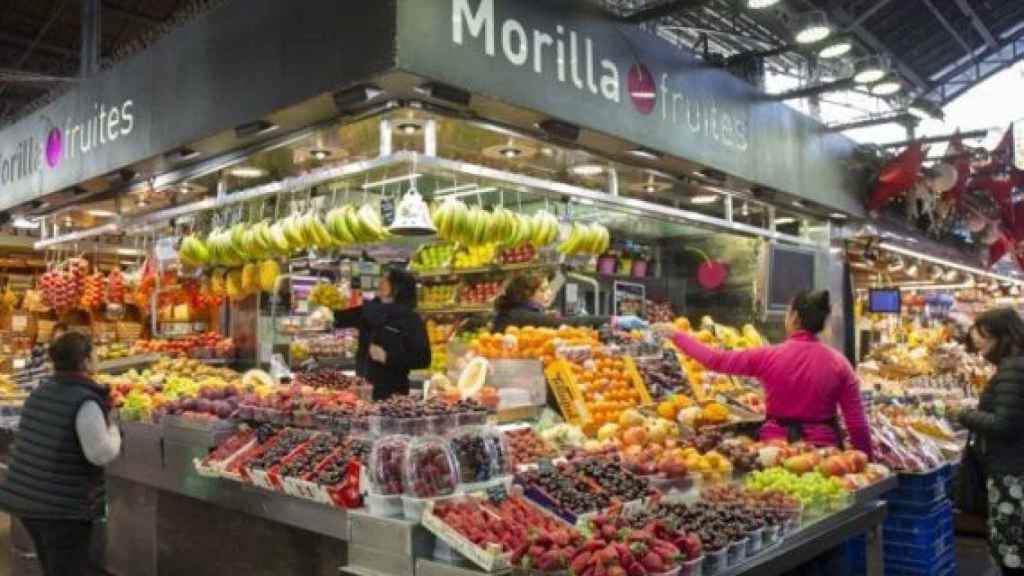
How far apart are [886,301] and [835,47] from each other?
18.7ft

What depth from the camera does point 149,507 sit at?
4742 millimetres

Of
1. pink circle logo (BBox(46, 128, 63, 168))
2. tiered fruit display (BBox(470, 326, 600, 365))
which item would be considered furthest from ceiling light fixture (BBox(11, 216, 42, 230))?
tiered fruit display (BBox(470, 326, 600, 365))

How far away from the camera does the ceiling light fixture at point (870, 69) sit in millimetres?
5918

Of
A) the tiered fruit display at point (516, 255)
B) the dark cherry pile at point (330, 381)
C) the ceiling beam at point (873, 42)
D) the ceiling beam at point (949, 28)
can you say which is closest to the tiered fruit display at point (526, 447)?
the dark cherry pile at point (330, 381)

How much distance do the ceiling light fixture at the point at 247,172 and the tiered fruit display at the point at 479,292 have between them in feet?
12.4

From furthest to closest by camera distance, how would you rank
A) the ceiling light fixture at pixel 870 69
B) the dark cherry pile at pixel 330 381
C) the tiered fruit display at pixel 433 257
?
the tiered fruit display at pixel 433 257 → the ceiling light fixture at pixel 870 69 → the dark cherry pile at pixel 330 381

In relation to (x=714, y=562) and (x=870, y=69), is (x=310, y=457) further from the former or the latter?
(x=870, y=69)

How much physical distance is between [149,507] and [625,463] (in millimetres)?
2856

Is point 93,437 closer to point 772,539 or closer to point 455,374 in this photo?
point 455,374

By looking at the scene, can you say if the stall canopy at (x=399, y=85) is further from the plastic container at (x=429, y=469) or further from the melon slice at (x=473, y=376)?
the plastic container at (x=429, y=469)

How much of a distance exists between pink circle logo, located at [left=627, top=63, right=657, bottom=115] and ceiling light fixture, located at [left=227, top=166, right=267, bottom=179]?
8.46ft

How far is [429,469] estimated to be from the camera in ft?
9.35

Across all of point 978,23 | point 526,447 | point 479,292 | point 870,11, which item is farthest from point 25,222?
point 978,23

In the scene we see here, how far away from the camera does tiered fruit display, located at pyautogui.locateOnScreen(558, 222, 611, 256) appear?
235 inches
